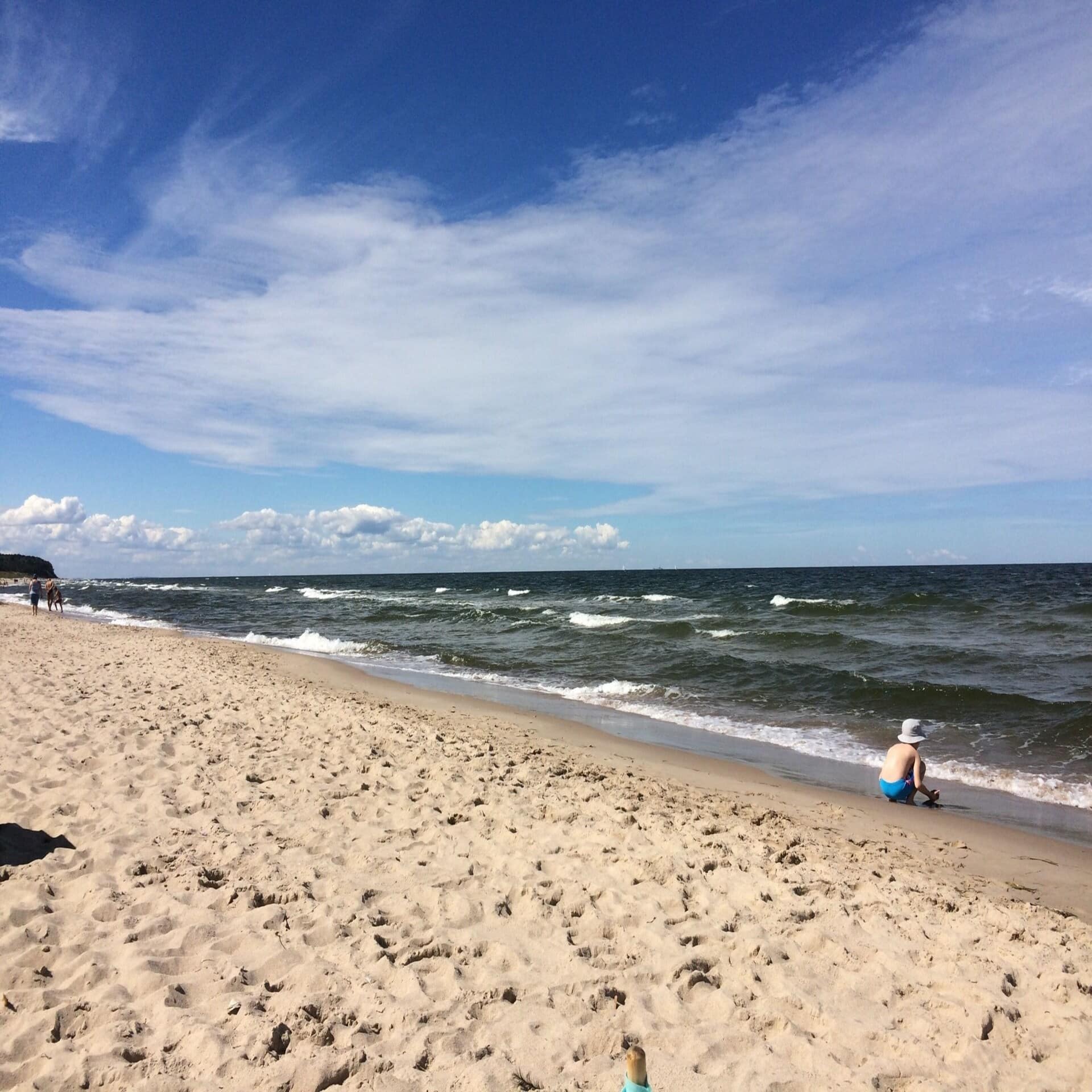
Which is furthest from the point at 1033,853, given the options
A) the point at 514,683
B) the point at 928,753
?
the point at 514,683

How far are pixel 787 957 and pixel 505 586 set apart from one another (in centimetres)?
6832

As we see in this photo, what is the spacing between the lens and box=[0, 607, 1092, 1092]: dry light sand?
3.12 meters

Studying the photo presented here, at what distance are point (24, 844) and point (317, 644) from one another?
18.4 m

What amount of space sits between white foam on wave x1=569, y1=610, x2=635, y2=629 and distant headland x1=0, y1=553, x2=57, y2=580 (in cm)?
7622

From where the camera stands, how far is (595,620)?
96.2ft

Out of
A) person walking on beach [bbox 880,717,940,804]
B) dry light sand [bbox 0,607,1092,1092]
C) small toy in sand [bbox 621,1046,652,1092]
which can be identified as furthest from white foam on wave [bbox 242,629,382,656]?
small toy in sand [bbox 621,1046,652,1092]

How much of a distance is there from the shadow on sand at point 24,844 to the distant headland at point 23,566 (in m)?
91.9

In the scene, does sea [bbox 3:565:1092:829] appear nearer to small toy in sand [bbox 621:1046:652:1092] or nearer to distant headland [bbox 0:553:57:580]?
small toy in sand [bbox 621:1046:652:1092]

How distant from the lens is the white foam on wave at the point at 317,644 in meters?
21.5

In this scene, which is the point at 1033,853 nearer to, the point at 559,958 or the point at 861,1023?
the point at 861,1023

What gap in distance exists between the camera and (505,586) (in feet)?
236

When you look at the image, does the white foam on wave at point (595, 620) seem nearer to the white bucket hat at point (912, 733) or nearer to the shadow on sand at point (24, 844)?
the white bucket hat at point (912, 733)

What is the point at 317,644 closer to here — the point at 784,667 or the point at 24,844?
the point at 784,667

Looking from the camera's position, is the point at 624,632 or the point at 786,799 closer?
the point at 786,799
